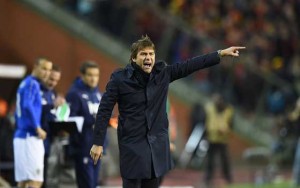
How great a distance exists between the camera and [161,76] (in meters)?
10.9

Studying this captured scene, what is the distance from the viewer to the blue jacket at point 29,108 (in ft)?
44.1

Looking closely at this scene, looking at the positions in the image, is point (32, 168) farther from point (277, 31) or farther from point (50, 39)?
point (277, 31)

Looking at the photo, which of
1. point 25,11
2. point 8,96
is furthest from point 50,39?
point 8,96

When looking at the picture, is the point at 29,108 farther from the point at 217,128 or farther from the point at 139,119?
the point at 217,128

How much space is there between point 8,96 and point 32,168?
5.54 metres

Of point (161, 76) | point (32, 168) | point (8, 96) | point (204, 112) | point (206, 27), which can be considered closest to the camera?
point (161, 76)

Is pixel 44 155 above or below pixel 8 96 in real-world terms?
below

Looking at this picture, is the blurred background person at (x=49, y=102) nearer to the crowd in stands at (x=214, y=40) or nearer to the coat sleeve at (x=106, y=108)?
the coat sleeve at (x=106, y=108)

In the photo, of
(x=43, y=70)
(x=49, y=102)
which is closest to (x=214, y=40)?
(x=49, y=102)

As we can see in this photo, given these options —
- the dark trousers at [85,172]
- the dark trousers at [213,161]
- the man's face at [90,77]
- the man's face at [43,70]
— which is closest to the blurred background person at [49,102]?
the man's face at [43,70]

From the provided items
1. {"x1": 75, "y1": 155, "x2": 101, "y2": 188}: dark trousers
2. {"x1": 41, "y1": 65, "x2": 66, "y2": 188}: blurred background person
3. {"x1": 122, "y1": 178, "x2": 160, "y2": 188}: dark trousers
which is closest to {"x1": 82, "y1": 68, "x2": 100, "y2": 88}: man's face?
{"x1": 41, "y1": 65, "x2": 66, "y2": 188}: blurred background person

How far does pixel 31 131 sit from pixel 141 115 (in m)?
3.27

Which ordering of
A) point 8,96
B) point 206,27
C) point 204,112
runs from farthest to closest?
point 206,27
point 204,112
point 8,96

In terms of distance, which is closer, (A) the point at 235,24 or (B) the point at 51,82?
(B) the point at 51,82
